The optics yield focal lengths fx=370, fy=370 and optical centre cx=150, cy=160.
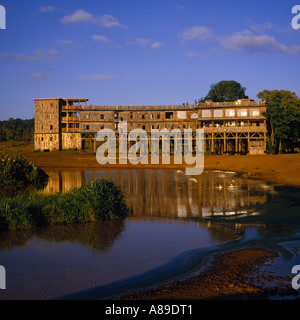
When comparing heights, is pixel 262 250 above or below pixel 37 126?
below

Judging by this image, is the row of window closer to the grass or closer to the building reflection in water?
the building reflection in water

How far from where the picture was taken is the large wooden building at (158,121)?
53375mm

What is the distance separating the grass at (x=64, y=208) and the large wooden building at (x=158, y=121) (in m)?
39.2

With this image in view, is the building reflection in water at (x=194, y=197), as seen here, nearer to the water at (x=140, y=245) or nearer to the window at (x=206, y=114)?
the water at (x=140, y=245)

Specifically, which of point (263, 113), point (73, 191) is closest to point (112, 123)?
point (263, 113)

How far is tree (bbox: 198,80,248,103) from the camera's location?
78875mm

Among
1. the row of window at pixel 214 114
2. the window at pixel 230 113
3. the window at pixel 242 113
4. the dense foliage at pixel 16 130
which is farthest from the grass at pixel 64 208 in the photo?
the dense foliage at pixel 16 130

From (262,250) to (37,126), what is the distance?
181ft

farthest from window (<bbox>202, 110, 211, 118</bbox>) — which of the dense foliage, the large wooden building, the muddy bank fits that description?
the muddy bank

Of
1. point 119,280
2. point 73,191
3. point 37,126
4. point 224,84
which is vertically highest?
point 224,84

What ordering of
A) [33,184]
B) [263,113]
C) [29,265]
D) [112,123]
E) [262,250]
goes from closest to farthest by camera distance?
[29,265], [262,250], [33,184], [263,113], [112,123]
